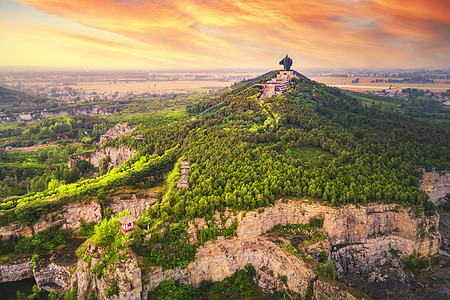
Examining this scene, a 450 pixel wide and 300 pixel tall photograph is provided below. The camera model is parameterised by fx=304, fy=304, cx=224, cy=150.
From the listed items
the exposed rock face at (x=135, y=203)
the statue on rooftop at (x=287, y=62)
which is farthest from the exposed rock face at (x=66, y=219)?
the statue on rooftop at (x=287, y=62)

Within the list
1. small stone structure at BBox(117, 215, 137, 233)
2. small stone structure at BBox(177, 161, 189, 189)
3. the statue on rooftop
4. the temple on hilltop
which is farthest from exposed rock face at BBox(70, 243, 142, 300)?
the statue on rooftop

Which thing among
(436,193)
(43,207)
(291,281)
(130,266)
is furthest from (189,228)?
(436,193)

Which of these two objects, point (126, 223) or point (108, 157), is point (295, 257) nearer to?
point (126, 223)

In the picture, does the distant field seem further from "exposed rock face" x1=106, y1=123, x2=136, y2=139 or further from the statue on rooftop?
→ "exposed rock face" x1=106, y1=123, x2=136, y2=139

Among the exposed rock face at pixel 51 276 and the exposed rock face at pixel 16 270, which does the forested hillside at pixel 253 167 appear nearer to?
the exposed rock face at pixel 16 270

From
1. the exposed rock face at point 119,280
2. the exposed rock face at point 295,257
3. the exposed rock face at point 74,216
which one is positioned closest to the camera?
the exposed rock face at point 119,280

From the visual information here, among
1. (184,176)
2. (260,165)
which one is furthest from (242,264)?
(260,165)
